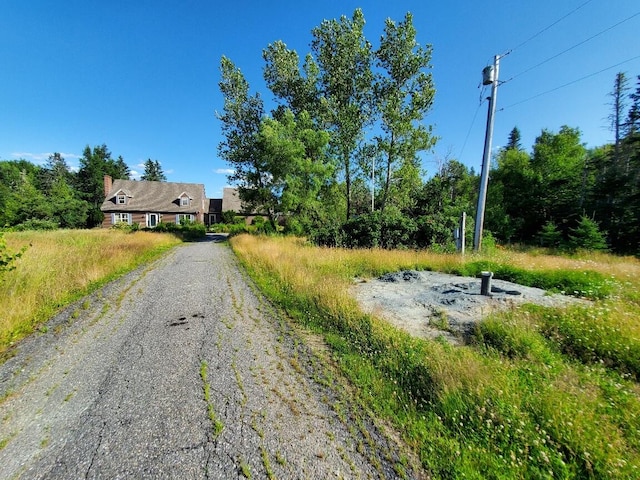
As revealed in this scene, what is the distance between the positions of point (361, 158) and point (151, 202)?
35.5m

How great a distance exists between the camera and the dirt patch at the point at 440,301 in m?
4.89

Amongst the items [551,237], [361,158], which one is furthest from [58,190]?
[551,237]

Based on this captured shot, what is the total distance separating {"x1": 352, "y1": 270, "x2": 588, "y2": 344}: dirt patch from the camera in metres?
4.89

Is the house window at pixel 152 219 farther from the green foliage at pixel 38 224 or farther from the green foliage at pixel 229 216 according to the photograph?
the green foliage at pixel 38 224

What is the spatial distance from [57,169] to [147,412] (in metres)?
101

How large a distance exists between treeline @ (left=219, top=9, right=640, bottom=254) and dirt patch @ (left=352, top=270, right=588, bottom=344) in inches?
226

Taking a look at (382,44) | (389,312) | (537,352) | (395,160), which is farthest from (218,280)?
(382,44)

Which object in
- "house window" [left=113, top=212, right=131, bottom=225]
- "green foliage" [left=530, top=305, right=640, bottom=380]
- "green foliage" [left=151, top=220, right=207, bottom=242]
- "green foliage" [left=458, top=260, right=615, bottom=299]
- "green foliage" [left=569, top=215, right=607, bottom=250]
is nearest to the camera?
"green foliage" [left=530, top=305, right=640, bottom=380]

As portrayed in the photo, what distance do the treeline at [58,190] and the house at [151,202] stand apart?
267cm

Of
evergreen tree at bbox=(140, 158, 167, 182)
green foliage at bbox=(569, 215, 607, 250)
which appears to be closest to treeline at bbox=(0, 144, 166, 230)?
evergreen tree at bbox=(140, 158, 167, 182)

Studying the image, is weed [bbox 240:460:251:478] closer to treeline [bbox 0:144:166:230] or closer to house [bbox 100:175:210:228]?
treeline [bbox 0:144:166:230]

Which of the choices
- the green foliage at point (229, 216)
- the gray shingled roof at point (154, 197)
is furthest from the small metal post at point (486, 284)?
the gray shingled roof at point (154, 197)

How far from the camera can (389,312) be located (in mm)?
5637

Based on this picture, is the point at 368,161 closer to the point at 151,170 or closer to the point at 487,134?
the point at 487,134
